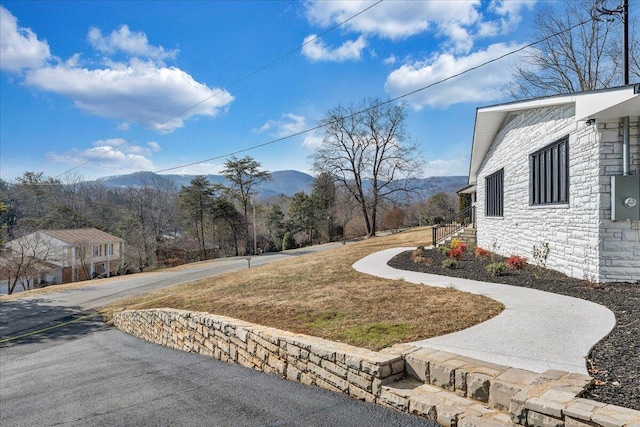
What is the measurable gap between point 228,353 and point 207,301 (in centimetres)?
359

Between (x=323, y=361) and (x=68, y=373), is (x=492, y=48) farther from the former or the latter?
(x=68, y=373)

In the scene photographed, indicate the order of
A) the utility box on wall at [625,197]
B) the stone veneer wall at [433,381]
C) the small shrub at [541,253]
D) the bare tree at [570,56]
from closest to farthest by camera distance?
the stone veneer wall at [433,381], the utility box on wall at [625,197], the small shrub at [541,253], the bare tree at [570,56]

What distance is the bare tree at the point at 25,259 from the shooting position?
25.5 m

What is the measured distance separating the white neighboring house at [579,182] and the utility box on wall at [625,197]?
0.5 inches

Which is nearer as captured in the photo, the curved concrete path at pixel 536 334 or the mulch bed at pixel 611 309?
the mulch bed at pixel 611 309

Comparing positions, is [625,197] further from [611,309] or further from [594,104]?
[611,309]

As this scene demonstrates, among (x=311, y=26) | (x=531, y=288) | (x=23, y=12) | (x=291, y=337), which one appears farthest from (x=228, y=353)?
(x=23, y=12)

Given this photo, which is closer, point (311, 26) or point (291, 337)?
point (291, 337)

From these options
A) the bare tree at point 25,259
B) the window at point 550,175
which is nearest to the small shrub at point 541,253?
the window at point 550,175

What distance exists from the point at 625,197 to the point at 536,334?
12.7 feet

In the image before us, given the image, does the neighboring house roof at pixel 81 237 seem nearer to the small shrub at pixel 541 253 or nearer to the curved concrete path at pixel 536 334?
the small shrub at pixel 541 253

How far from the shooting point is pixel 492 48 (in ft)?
32.1

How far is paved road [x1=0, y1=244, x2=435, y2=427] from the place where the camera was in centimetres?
353

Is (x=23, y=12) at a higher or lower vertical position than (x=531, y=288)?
higher
